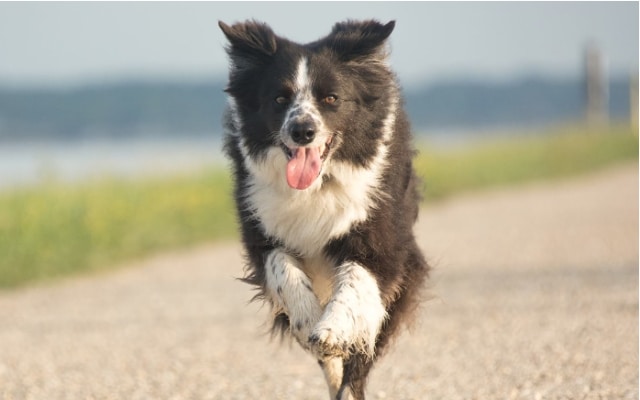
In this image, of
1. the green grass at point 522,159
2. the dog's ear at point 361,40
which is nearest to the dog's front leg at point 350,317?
the dog's ear at point 361,40

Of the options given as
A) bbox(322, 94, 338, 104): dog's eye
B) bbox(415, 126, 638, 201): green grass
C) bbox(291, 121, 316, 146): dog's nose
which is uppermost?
bbox(322, 94, 338, 104): dog's eye

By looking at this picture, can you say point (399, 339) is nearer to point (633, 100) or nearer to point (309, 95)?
point (309, 95)

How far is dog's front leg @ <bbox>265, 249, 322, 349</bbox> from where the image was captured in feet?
18.7

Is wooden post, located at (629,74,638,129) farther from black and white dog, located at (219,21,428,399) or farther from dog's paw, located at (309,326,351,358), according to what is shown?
dog's paw, located at (309,326,351,358)

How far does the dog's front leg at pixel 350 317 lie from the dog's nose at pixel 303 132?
0.69 m

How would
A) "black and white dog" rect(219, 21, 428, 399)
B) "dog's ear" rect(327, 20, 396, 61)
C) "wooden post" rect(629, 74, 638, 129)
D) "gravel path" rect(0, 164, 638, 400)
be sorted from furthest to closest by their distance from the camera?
"wooden post" rect(629, 74, 638, 129) < "gravel path" rect(0, 164, 638, 400) < "dog's ear" rect(327, 20, 396, 61) < "black and white dog" rect(219, 21, 428, 399)

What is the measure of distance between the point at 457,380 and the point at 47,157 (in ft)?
30.9

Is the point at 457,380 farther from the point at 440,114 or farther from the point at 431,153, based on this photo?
the point at 440,114

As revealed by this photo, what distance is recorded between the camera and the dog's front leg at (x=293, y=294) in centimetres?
571

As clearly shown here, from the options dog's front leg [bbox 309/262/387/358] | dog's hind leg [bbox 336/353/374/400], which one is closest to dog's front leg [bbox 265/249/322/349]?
dog's front leg [bbox 309/262/387/358]

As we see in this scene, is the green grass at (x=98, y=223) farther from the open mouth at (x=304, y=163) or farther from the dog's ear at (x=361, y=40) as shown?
the open mouth at (x=304, y=163)

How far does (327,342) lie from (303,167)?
941mm

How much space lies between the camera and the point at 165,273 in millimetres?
13516

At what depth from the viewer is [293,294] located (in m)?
5.76
